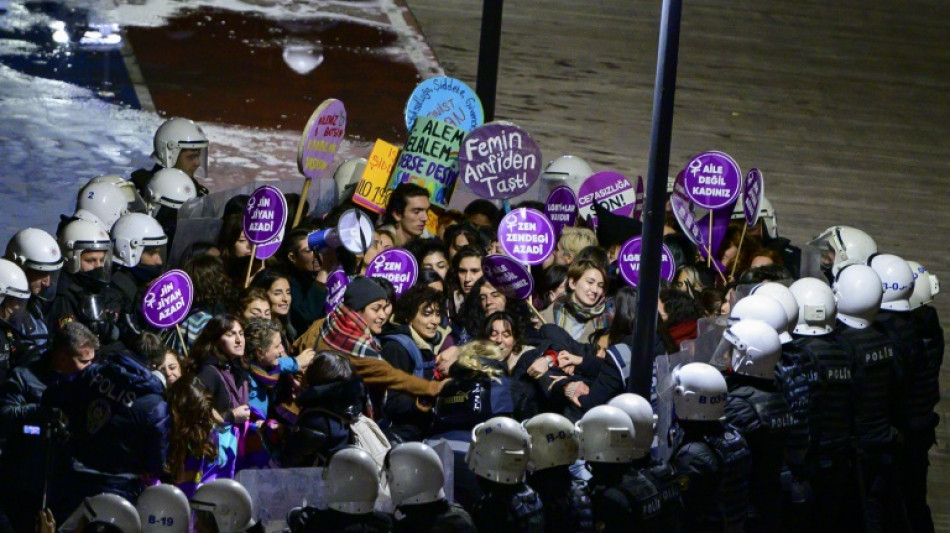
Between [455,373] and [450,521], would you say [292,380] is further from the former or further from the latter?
[450,521]

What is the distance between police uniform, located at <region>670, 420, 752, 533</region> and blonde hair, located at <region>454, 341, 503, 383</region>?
1195 millimetres

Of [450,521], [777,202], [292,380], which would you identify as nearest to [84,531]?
[450,521]

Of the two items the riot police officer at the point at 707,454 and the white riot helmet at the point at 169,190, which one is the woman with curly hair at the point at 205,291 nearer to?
the white riot helmet at the point at 169,190

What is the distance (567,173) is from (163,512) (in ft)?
28.3

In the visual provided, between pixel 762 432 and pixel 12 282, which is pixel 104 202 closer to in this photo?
pixel 12 282

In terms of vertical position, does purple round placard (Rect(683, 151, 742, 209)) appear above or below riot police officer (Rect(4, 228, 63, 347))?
above

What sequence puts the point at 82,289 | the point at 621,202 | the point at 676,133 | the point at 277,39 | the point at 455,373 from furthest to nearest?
the point at 277,39 < the point at 676,133 < the point at 621,202 < the point at 82,289 < the point at 455,373

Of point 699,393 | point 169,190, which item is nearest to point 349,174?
point 169,190

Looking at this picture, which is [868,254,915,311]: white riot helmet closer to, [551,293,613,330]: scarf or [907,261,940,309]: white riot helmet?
[907,261,940,309]: white riot helmet

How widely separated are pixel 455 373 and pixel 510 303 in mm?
1930

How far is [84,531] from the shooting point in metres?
7.63

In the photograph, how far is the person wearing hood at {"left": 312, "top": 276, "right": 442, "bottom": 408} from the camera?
10.6m

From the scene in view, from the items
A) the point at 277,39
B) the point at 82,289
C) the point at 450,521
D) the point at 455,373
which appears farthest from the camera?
the point at 277,39

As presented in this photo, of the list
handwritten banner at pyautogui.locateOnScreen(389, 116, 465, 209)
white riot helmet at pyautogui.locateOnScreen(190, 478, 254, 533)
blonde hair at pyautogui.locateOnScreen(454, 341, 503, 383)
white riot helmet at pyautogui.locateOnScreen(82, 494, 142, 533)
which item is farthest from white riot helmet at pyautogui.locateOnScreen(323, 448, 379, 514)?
handwritten banner at pyautogui.locateOnScreen(389, 116, 465, 209)
